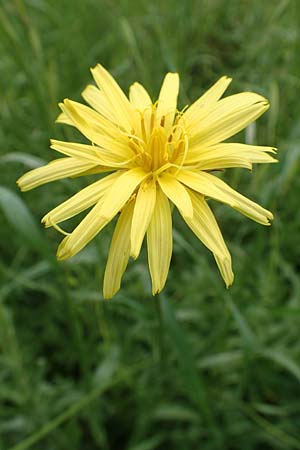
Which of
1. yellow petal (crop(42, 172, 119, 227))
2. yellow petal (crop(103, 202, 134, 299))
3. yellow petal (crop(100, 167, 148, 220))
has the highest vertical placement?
yellow petal (crop(42, 172, 119, 227))

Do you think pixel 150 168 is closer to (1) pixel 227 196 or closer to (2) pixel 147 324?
(1) pixel 227 196

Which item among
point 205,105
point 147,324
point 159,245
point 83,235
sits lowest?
point 147,324

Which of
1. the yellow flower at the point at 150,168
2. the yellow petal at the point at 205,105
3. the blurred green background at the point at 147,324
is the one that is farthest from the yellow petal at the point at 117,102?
the blurred green background at the point at 147,324

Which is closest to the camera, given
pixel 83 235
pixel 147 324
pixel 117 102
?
pixel 83 235

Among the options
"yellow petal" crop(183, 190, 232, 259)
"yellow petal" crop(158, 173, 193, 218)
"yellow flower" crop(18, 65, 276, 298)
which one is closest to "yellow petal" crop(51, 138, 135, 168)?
"yellow flower" crop(18, 65, 276, 298)

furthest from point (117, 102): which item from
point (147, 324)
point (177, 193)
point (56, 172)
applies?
point (147, 324)

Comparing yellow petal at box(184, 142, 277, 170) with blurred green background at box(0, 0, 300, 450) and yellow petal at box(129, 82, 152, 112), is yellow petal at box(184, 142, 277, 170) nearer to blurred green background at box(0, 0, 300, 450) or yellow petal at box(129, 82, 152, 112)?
yellow petal at box(129, 82, 152, 112)

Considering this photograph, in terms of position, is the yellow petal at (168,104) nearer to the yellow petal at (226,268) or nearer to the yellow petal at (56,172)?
the yellow petal at (56,172)
